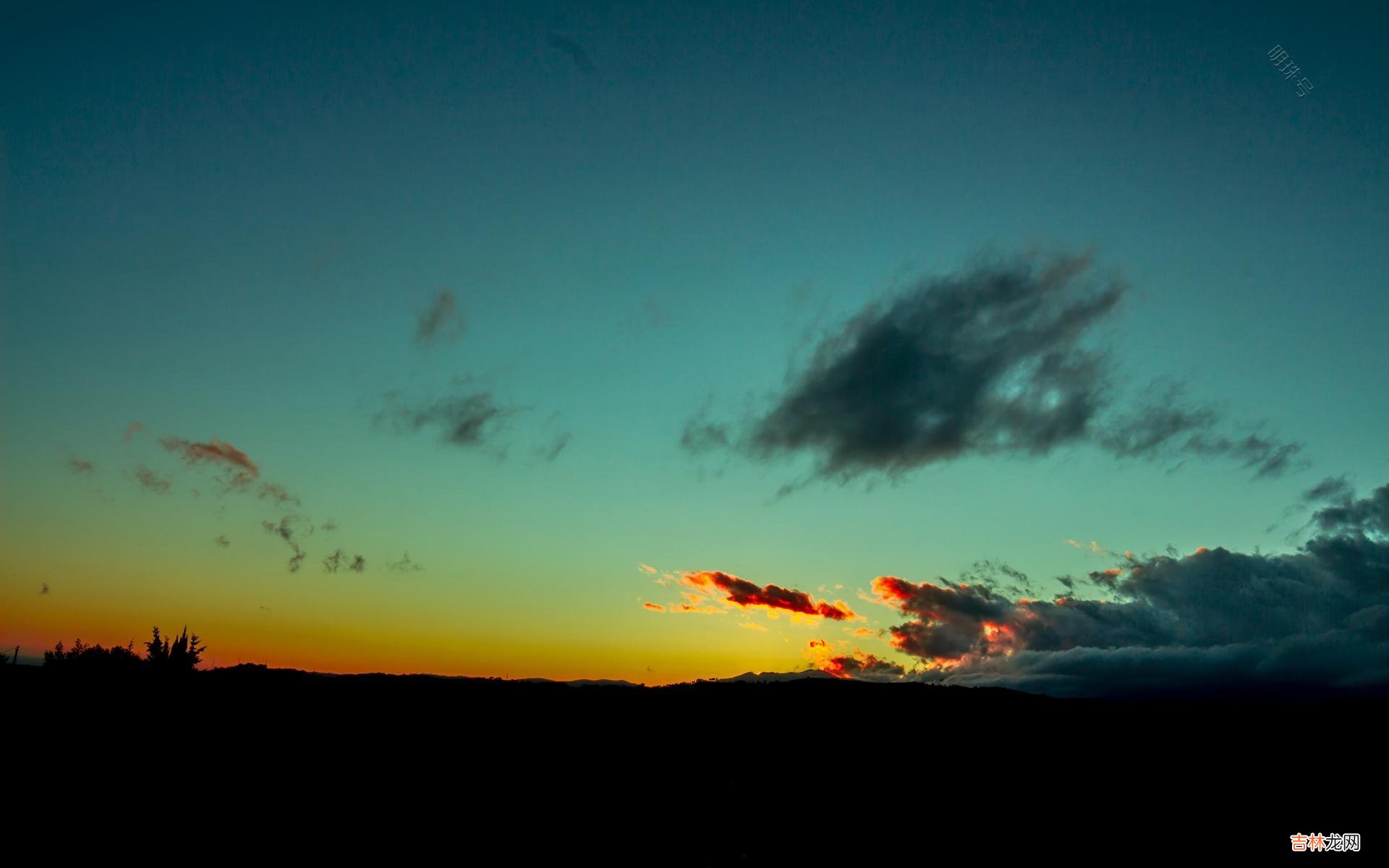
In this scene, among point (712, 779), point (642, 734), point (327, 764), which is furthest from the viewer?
point (642, 734)

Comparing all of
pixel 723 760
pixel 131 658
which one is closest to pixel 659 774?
pixel 723 760

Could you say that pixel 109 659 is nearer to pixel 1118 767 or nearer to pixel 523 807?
pixel 523 807

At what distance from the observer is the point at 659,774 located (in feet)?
153

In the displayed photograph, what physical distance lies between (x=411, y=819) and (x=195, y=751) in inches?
572

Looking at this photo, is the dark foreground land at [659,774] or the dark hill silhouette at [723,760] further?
the dark hill silhouette at [723,760]

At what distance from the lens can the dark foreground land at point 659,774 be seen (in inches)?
1412

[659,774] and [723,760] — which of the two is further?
[723,760]

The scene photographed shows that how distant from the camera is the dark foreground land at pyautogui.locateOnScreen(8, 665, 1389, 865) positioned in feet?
118

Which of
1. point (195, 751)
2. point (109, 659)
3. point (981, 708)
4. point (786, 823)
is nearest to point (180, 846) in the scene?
point (195, 751)

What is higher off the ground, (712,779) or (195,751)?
(195,751)

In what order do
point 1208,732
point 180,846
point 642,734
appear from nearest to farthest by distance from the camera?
point 180,846
point 642,734
point 1208,732

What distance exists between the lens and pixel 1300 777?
156 ft

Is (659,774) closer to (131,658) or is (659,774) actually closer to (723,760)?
(723,760)

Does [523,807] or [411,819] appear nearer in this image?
[411,819]
